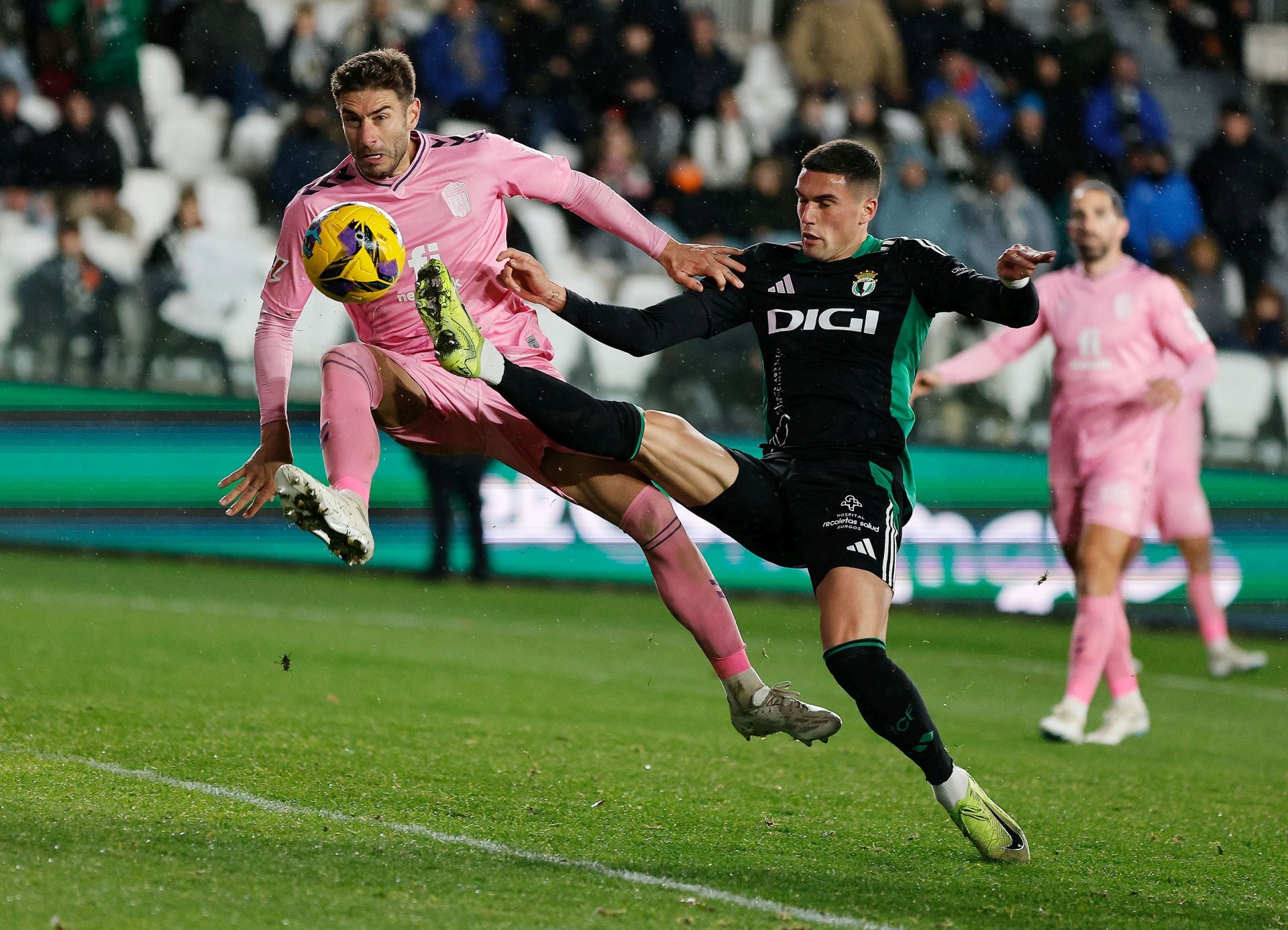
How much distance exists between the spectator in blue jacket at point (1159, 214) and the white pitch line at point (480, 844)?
8323mm

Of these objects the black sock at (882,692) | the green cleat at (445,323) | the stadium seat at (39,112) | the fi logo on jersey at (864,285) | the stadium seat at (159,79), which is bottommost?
the black sock at (882,692)

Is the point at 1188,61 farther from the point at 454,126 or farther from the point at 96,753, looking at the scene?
the point at 96,753

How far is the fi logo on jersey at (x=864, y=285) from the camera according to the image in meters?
5.21

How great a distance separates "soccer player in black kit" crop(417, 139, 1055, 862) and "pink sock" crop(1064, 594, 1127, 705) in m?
2.79

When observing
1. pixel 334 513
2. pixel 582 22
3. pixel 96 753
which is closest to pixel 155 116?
pixel 582 22

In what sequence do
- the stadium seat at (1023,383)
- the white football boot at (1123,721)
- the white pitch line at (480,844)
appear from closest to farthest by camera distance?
the white pitch line at (480,844) → the white football boot at (1123,721) → the stadium seat at (1023,383)

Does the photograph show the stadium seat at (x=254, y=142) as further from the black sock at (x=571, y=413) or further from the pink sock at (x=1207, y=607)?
the black sock at (x=571, y=413)

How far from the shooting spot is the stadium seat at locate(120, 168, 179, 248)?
37.7 ft

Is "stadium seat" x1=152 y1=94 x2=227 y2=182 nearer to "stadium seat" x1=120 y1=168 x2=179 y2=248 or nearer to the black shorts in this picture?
"stadium seat" x1=120 y1=168 x2=179 y2=248

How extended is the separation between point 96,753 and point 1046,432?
7.57m

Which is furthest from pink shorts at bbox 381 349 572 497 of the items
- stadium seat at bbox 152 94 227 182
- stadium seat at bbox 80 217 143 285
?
stadium seat at bbox 152 94 227 182

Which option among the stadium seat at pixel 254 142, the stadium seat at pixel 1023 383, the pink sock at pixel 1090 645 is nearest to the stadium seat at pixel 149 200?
the stadium seat at pixel 254 142

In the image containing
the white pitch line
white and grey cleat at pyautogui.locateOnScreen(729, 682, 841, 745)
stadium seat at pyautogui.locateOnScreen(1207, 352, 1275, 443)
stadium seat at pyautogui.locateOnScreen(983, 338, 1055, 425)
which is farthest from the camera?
stadium seat at pyautogui.locateOnScreen(1207, 352, 1275, 443)

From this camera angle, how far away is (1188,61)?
14234 millimetres
